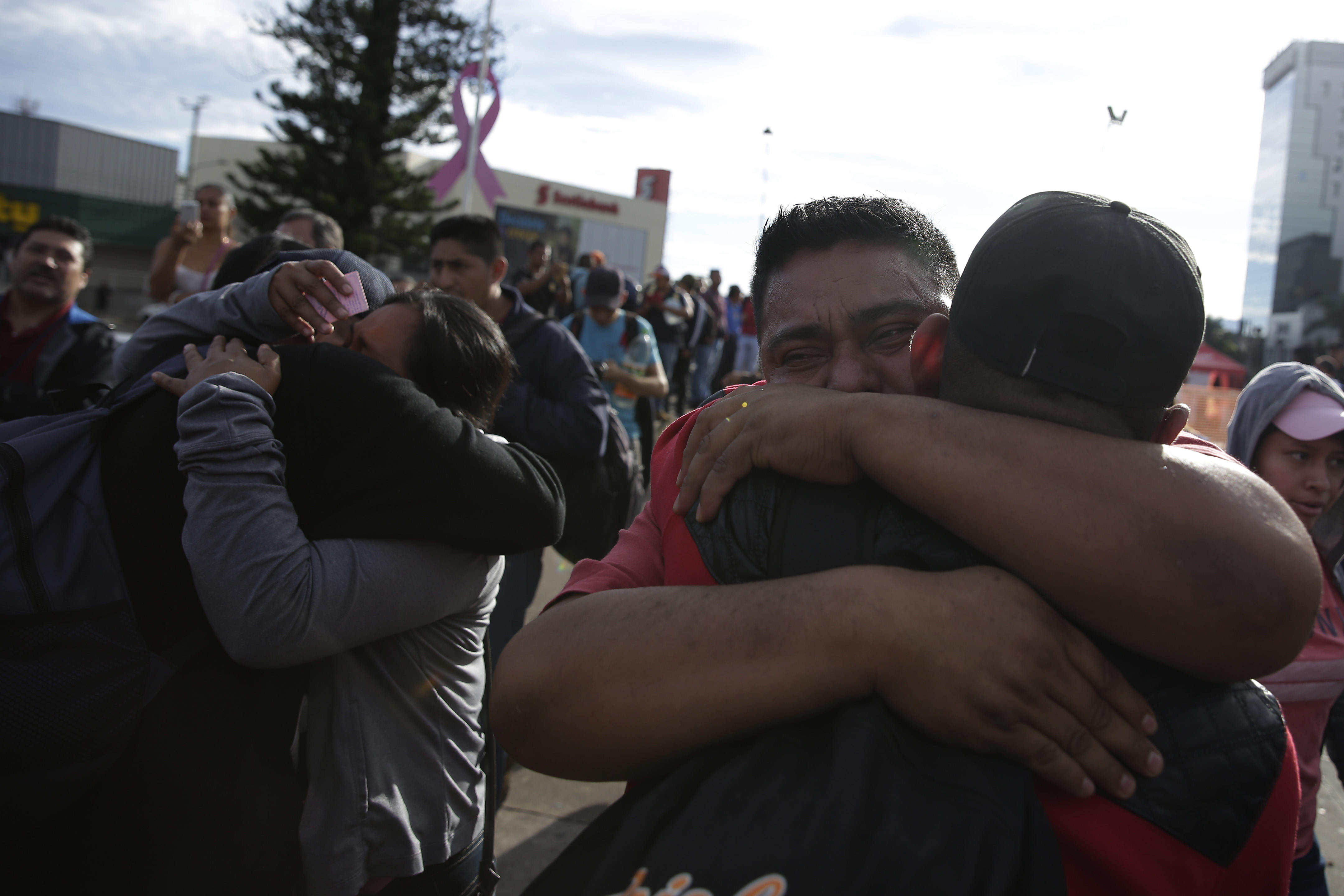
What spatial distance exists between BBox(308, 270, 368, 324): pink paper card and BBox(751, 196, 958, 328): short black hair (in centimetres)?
93

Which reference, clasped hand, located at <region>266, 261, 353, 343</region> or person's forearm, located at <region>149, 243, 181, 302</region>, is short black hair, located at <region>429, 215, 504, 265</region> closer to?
person's forearm, located at <region>149, 243, 181, 302</region>

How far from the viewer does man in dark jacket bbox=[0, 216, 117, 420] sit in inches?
155

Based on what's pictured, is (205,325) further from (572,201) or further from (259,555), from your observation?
(572,201)

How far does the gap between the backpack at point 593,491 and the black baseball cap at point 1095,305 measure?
2.92m

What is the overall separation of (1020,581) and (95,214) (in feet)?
132

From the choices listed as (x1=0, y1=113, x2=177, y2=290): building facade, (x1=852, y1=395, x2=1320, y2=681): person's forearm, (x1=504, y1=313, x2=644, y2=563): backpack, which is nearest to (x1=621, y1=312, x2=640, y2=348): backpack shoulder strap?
(x1=504, y1=313, x2=644, y2=563): backpack

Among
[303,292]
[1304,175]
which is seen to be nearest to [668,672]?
[303,292]

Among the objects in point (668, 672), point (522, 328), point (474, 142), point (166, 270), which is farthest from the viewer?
point (474, 142)

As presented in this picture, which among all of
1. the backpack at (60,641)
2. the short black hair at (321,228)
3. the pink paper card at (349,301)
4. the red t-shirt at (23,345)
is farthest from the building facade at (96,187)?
the backpack at (60,641)

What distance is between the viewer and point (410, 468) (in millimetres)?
1601

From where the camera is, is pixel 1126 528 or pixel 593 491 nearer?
pixel 1126 528

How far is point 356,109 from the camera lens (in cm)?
2200

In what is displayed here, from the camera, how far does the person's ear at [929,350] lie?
1.04 m

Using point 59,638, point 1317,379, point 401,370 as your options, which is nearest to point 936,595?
point 59,638
